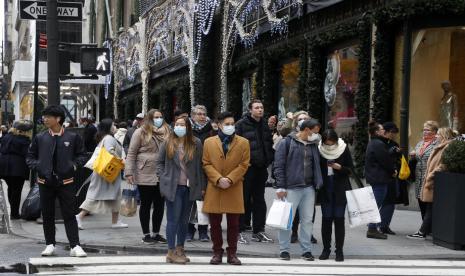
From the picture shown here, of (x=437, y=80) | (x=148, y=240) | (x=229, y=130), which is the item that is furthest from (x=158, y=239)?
(x=437, y=80)

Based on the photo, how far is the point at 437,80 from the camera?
1520 centimetres

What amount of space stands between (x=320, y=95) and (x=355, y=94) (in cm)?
213

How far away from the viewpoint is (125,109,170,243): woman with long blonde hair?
10.3 meters

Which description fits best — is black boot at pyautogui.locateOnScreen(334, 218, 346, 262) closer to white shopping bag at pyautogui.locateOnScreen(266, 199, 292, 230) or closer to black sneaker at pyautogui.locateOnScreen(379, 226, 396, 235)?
Answer: white shopping bag at pyautogui.locateOnScreen(266, 199, 292, 230)

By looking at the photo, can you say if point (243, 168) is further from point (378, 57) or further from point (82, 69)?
point (378, 57)

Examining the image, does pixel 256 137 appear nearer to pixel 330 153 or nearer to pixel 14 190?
pixel 330 153

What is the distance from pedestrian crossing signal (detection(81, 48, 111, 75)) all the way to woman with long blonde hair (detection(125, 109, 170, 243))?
3.58 m

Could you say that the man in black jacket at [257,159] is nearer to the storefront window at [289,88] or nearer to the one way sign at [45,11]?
the one way sign at [45,11]

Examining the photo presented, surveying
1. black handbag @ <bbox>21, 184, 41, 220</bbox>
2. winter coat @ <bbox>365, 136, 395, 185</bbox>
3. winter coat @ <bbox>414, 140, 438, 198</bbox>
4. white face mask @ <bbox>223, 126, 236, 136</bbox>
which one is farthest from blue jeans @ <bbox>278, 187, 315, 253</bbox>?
black handbag @ <bbox>21, 184, 41, 220</bbox>

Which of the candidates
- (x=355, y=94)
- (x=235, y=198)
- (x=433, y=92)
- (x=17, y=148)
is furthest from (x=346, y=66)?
(x=235, y=198)

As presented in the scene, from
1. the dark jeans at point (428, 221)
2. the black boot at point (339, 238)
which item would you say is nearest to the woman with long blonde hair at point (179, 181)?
the black boot at point (339, 238)

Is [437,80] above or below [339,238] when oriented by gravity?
above

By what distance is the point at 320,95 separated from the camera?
18.4 m

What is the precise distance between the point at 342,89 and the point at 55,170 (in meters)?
9.64
